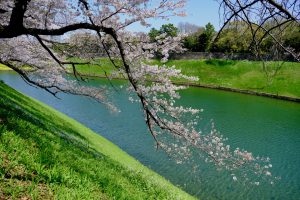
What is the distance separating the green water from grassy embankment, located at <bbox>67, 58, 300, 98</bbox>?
9659 millimetres

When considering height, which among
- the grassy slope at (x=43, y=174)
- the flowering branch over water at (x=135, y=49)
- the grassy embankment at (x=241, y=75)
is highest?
the grassy embankment at (x=241, y=75)

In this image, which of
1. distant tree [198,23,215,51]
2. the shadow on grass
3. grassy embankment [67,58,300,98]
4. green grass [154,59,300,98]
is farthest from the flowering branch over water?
distant tree [198,23,215,51]

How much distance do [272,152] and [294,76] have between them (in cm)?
4982

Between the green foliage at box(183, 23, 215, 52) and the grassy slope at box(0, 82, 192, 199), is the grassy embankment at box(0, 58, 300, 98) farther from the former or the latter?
the grassy slope at box(0, 82, 192, 199)

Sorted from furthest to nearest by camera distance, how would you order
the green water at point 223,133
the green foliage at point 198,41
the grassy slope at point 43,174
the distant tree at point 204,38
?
the green foliage at point 198,41, the distant tree at point 204,38, the green water at point 223,133, the grassy slope at point 43,174

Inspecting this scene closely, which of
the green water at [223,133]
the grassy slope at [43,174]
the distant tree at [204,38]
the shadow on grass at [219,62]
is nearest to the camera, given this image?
the grassy slope at [43,174]

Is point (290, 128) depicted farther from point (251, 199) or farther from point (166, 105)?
point (166, 105)

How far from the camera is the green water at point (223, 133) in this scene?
64.5 ft

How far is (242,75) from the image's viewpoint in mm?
78750

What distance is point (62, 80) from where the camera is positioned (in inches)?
989

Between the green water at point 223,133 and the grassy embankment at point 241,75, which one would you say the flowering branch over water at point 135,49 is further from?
the grassy embankment at point 241,75

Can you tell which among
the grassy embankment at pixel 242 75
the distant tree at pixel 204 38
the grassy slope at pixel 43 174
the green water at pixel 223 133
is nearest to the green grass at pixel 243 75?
the grassy embankment at pixel 242 75

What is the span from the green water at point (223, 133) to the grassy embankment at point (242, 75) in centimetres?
966

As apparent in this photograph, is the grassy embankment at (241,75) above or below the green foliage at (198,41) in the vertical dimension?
below
